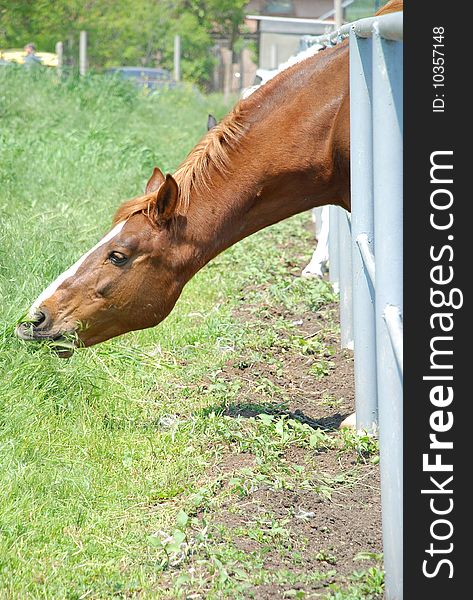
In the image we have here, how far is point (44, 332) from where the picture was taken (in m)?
4.27

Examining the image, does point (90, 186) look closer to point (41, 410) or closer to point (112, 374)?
point (112, 374)

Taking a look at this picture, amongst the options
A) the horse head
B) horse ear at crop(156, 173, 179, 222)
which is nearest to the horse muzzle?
the horse head

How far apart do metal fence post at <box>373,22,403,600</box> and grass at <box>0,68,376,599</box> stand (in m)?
0.43

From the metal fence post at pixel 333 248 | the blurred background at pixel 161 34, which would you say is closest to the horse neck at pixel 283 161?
the metal fence post at pixel 333 248

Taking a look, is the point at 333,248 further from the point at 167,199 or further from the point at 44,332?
the point at 44,332

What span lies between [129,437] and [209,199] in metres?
1.11

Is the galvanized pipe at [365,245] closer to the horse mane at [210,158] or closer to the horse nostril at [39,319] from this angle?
the horse mane at [210,158]

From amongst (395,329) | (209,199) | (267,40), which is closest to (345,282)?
(209,199)

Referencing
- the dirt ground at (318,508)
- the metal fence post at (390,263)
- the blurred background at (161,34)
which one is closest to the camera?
the metal fence post at (390,263)

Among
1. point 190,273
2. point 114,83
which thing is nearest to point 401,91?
point 190,273

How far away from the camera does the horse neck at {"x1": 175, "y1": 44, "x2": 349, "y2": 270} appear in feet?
13.9

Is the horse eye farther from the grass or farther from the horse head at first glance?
the grass

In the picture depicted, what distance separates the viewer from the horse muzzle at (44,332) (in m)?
4.25

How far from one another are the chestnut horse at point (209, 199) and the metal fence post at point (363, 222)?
0.34m
